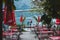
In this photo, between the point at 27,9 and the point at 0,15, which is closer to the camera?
the point at 0,15

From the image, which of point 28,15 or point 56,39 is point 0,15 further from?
point 28,15

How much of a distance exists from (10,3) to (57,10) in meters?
4.23

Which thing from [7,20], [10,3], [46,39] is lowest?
[46,39]

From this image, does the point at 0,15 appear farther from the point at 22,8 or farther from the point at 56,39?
the point at 22,8

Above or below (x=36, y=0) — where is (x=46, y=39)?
below

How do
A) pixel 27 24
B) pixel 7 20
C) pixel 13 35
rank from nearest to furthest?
pixel 7 20, pixel 13 35, pixel 27 24

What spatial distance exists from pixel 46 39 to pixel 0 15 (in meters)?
8.04

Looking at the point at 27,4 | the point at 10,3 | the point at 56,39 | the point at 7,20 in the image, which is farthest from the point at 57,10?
the point at 27,4

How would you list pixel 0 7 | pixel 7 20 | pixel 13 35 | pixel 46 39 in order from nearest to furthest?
pixel 0 7, pixel 7 20, pixel 46 39, pixel 13 35

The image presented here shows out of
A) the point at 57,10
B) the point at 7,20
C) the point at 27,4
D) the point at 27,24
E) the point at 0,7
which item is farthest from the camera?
the point at 27,4

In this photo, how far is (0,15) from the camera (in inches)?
165

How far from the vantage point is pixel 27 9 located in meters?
27.5

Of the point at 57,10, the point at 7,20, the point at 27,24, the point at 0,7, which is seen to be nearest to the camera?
the point at 0,7

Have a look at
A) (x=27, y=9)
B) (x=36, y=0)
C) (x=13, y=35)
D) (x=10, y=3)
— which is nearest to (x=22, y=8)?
(x=27, y=9)
